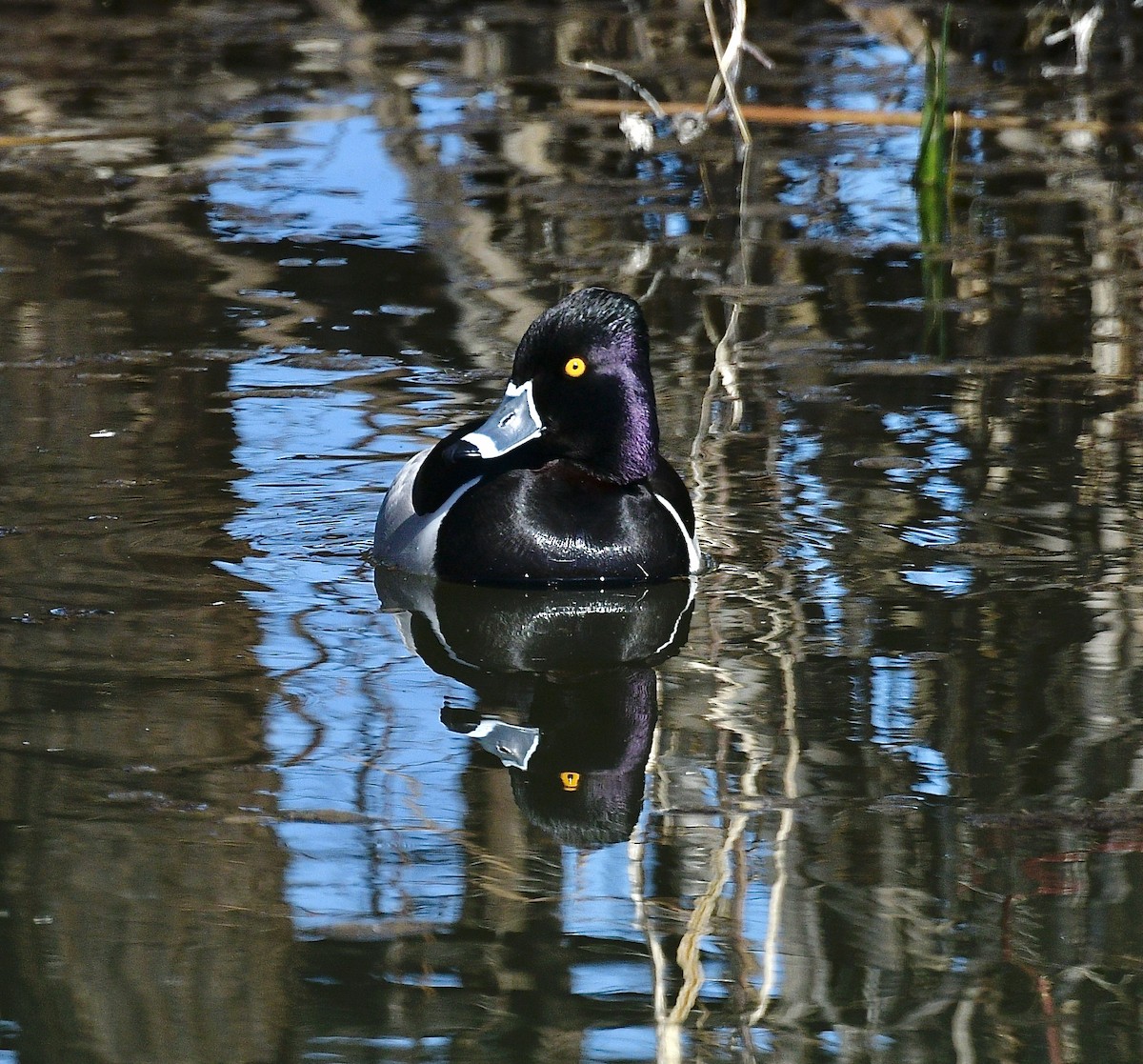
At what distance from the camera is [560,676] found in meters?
5.94

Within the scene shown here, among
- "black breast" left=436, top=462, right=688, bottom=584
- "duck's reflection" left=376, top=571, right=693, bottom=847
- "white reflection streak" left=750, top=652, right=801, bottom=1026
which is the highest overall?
"black breast" left=436, top=462, right=688, bottom=584

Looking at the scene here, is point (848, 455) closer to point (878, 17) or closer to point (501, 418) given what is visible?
point (501, 418)

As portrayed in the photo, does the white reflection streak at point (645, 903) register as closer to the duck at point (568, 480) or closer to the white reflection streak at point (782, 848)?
the white reflection streak at point (782, 848)

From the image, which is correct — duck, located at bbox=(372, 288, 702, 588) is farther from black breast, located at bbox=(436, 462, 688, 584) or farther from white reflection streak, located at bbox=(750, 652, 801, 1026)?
white reflection streak, located at bbox=(750, 652, 801, 1026)

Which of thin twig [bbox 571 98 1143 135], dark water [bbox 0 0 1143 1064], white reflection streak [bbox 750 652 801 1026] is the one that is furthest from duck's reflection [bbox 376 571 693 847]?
thin twig [bbox 571 98 1143 135]

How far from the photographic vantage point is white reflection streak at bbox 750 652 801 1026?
4078mm

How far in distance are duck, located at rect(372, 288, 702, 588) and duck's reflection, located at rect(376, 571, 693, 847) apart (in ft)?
0.30

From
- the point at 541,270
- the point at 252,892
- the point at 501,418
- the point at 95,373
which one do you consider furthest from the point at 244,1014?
the point at 541,270

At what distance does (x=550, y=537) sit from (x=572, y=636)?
0.39 m

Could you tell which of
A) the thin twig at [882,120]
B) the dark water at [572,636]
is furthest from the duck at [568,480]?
the thin twig at [882,120]

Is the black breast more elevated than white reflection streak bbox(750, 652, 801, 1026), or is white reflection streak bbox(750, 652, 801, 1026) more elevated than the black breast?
the black breast

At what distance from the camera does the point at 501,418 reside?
257 inches

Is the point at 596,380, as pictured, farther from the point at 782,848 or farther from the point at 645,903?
the point at 645,903

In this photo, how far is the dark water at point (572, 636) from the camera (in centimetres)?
410
